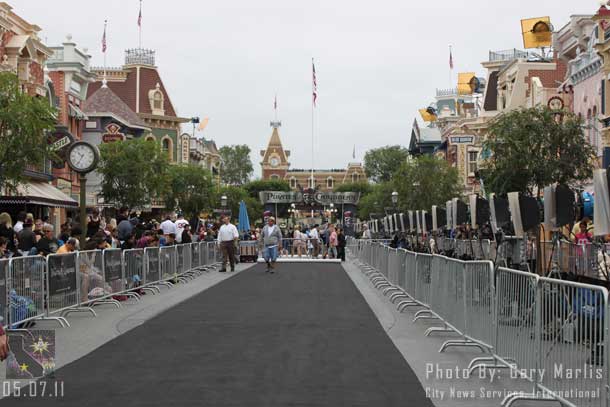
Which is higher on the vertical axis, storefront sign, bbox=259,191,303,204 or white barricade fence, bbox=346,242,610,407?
storefront sign, bbox=259,191,303,204

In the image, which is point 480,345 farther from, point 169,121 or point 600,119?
point 169,121

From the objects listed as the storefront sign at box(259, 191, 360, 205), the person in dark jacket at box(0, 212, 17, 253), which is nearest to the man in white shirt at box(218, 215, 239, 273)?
the person in dark jacket at box(0, 212, 17, 253)

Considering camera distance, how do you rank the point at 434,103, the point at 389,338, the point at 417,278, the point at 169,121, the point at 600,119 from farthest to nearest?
the point at 434,103 < the point at 169,121 < the point at 600,119 < the point at 417,278 < the point at 389,338

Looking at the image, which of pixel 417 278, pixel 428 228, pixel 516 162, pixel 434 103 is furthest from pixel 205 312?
pixel 434 103

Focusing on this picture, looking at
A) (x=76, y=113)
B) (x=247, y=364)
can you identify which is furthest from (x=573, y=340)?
(x=76, y=113)

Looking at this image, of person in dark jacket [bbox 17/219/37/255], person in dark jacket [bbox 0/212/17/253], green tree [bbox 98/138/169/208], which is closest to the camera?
person in dark jacket [bbox 17/219/37/255]

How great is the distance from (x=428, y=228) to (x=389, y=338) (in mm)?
12372

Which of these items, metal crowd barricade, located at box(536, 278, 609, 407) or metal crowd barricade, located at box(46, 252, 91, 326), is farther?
metal crowd barricade, located at box(46, 252, 91, 326)

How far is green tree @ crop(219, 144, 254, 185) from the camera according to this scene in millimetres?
158625

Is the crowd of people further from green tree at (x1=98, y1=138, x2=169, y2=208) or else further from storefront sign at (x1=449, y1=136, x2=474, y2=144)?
storefront sign at (x1=449, y1=136, x2=474, y2=144)

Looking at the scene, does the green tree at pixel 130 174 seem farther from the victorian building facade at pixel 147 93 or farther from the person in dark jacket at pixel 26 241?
the victorian building facade at pixel 147 93

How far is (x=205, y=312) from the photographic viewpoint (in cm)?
1695

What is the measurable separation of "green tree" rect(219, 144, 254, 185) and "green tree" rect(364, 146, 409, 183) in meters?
20.2

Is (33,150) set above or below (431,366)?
above
